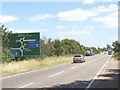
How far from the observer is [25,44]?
37.8 m

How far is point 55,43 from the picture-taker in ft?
217

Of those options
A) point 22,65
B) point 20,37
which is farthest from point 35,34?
point 22,65

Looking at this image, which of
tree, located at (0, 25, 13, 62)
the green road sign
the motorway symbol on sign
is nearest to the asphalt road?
tree, located at (0, 25, 13, 62)

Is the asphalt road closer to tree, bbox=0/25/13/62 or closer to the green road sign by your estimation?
tree, bbox=0/25/13/62

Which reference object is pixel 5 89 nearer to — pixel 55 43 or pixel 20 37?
pixel 20 37

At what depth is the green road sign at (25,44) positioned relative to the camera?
1470 inches

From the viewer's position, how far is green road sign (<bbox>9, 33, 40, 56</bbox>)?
123ft

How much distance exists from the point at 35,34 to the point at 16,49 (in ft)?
11.3

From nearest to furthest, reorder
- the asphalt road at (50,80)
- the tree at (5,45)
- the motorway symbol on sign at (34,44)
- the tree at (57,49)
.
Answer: the asphalt road at (50,80)
the tree at (5,45)
the motorway symbol on sign at (34,44)
the tree at (57,49)

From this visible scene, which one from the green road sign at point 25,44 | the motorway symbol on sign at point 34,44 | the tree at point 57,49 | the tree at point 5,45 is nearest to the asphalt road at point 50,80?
the tree at point 5,45

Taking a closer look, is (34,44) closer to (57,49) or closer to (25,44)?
(25,44)

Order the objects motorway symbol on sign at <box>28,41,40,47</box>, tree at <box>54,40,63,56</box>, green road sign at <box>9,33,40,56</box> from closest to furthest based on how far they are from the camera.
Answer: motorway symbol on sign at <box>28,41,40,47</box> → green road sign at <box>9,33,40,56</box> → tree at <box>54,40,63,56</box>

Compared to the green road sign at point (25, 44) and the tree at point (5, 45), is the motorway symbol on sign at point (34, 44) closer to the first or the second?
the green road sign at point (25, 44)

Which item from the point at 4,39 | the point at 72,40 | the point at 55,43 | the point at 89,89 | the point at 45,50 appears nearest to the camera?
the point at 89,89
